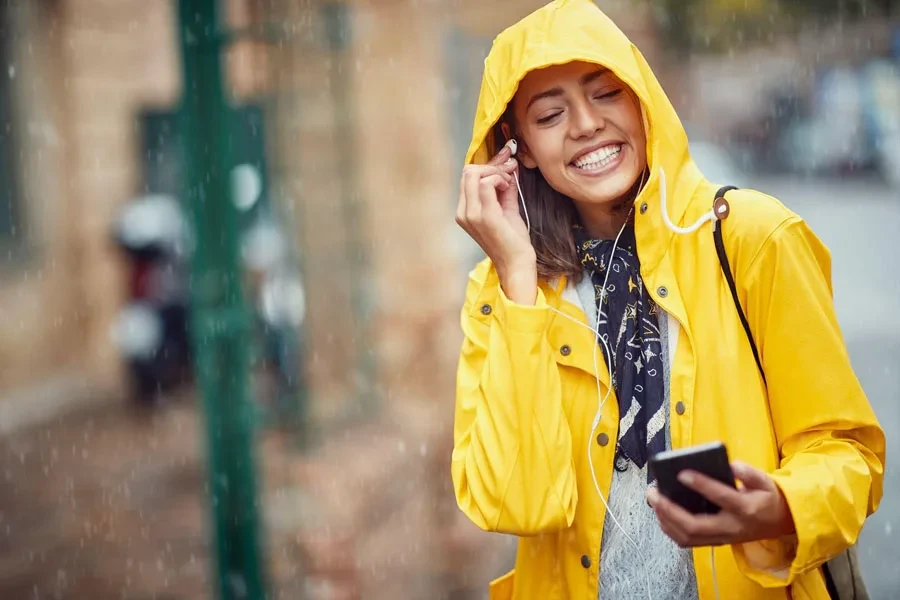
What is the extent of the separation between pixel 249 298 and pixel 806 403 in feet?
12.9

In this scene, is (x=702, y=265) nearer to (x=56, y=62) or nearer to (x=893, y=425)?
(x=893, y=425)

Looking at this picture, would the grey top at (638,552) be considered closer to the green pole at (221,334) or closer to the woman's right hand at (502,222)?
the woman's right hand at (502,222)

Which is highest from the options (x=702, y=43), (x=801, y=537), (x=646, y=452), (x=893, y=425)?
(x=702, y=43)

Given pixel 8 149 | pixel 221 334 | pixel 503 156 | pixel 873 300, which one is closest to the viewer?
pixel 503 156

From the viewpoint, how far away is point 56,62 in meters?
9.46

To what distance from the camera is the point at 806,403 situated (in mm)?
1739

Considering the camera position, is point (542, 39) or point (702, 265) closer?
point (702, 265)

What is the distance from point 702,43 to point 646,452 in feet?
50.4

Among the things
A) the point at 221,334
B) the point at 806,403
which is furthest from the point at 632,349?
the point at 221,334

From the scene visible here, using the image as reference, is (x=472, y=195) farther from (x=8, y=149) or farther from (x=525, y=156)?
(x=8, y=149)

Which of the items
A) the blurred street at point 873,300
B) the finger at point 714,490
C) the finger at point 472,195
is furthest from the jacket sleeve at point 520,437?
the blurred street at point 873,300

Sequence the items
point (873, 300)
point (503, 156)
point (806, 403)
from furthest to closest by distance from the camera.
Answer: point (873, 300) → point (503, 156) → point (806, 403)

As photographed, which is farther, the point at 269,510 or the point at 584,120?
the point at 269,510

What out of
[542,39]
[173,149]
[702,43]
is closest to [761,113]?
[702,43]
